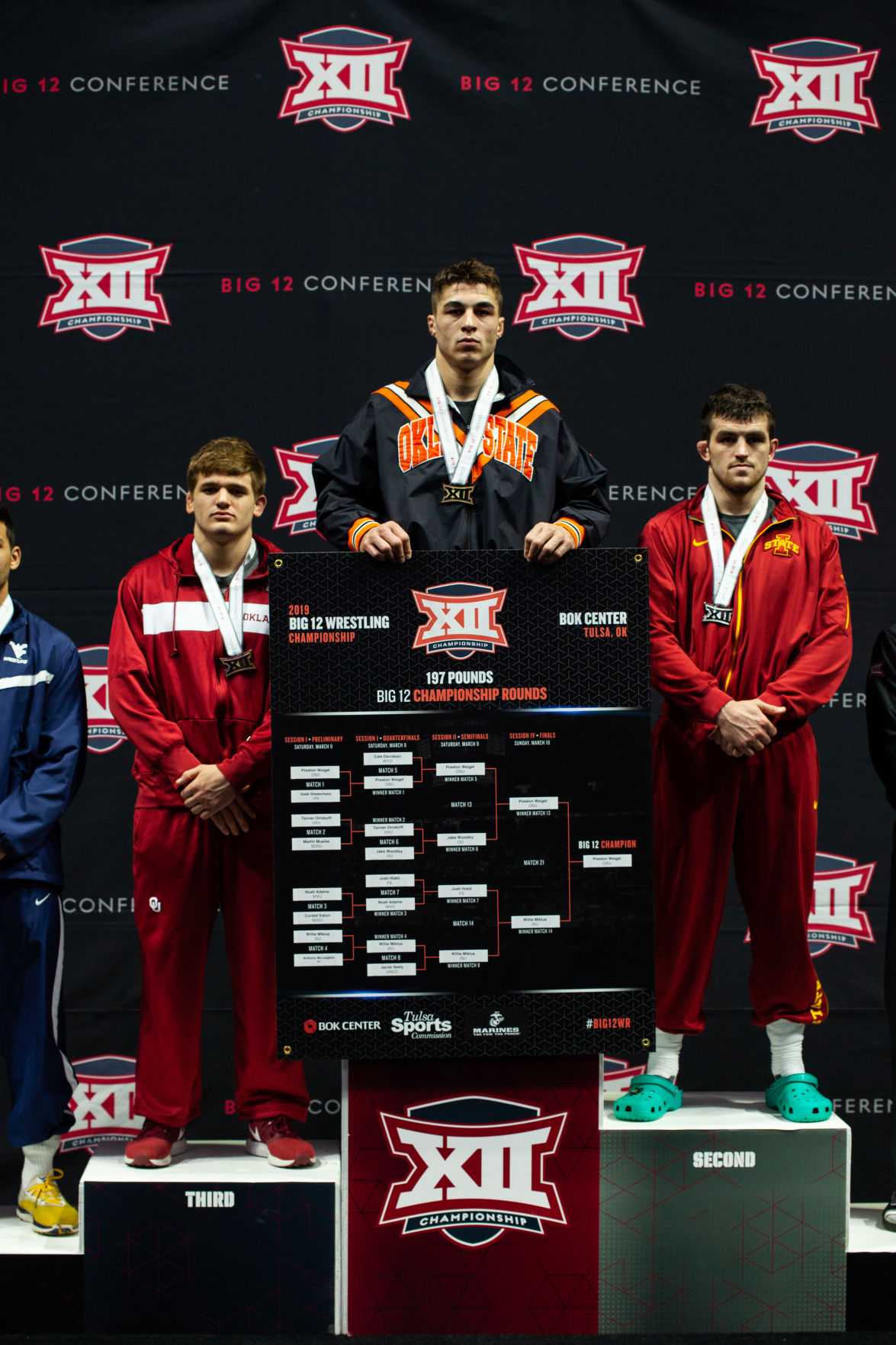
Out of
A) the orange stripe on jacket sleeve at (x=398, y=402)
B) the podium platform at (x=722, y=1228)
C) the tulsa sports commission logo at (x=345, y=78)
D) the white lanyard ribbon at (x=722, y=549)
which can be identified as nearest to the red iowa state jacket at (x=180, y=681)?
the orange stripe on jacket sleeve at (x=398, y=402)

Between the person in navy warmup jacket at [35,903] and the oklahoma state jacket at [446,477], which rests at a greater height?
the oklahoma state jacket at [446,477]

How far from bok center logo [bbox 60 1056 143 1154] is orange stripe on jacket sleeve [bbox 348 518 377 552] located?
1999 mm

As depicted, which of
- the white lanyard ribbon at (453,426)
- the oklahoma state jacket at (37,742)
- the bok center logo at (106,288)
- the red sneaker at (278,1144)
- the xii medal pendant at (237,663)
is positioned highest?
the bok center logo at (106,288)

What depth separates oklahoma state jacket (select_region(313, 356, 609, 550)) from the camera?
8.64 feet

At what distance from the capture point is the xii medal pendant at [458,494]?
2.63 meters

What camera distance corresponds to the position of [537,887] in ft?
7.73

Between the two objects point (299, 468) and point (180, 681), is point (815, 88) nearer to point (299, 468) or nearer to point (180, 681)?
point (299, 468)

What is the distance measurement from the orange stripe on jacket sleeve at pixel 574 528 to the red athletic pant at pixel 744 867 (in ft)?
1.69

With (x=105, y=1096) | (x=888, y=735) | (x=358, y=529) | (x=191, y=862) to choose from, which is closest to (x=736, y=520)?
(x=888, y=735)

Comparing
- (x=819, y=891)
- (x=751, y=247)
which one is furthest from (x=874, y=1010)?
(x=751, y=247)

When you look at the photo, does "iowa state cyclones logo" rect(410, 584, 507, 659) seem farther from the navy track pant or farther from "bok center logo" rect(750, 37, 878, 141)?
"bok center logo" rect(750, 37, 878, 141)

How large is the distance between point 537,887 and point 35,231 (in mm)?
2740

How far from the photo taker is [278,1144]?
254cm

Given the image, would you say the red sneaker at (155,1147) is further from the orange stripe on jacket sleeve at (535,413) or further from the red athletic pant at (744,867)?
the orange stripe on jacket sleeve at (535,413)
